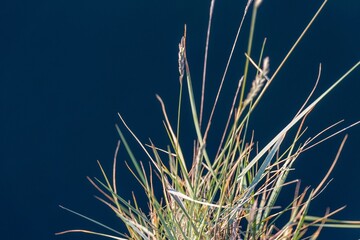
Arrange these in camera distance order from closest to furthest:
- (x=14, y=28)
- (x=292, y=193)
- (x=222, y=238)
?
(x=222, y=238), (x=14, y=28), (x=292, y=193)

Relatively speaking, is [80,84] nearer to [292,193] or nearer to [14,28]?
[14,28]

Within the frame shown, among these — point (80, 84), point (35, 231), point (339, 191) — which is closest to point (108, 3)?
point (80, 84)

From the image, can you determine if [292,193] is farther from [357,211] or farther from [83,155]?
[83,155]

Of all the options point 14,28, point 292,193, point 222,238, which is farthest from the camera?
point 292,193

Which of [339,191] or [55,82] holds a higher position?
[55,82]

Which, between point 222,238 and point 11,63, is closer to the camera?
point 222,238

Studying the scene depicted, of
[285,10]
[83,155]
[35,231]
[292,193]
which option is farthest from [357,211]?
[35,231]

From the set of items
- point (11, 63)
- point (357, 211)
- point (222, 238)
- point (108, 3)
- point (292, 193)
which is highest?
point (108, 3)
